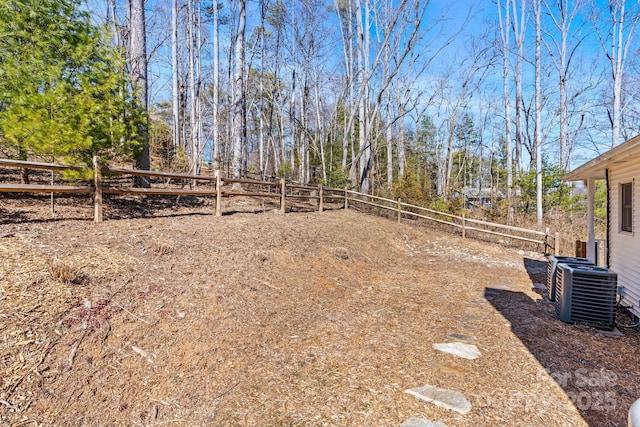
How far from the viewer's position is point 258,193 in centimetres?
816

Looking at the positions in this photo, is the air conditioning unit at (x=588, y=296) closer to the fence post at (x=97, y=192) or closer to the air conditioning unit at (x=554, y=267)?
the air conditioning unit at (x=554, y=267)

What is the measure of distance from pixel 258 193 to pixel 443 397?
6.52 m

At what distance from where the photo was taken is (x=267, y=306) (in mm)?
3895

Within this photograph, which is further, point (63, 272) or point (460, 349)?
point (460, 349)

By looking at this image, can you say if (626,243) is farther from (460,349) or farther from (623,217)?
(460,349)

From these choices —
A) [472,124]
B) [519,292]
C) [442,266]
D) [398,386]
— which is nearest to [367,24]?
[442,266]

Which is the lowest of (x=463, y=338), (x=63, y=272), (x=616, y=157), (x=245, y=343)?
(x=463, y=338)

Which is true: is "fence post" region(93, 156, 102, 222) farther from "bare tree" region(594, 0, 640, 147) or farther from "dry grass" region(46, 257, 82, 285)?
"bare tree" region(594, 0, 640, 147)

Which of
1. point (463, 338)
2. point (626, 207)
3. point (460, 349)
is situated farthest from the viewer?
point (626, 207)

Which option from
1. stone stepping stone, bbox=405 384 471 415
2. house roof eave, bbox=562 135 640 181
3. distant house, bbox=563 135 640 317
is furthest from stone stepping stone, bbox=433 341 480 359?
distant house, bbox=563 135 640 317

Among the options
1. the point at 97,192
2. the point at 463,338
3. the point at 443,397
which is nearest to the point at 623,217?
the point at 463,338

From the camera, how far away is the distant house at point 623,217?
4.66 metres

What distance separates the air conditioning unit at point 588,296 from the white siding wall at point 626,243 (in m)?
1.00

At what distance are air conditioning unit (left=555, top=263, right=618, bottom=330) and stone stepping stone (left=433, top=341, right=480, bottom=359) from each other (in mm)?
1830
